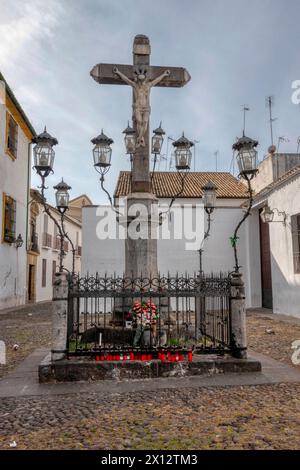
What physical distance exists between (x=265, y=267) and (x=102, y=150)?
1163 cm

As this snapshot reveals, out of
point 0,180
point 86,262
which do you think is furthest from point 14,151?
point 86,262

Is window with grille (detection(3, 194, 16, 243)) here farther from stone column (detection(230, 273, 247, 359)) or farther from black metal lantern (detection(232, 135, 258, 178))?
stone column (detection(230, 273, 247, 359))

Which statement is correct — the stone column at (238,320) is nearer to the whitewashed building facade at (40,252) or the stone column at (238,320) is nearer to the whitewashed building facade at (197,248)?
the whitewashed building facade at (197,248)

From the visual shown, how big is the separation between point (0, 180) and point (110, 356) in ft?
40.1

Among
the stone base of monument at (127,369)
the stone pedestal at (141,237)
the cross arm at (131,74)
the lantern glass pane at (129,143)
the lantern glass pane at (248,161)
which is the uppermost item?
the cross arm at (131,74)

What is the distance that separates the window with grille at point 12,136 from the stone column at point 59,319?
1255cm

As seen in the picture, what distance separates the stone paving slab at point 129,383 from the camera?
4148 millimetres

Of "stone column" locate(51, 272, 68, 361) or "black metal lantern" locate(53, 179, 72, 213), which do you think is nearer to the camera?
"stone column" locate(51, 272, 68, 361)

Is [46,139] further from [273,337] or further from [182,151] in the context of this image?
[273,337]

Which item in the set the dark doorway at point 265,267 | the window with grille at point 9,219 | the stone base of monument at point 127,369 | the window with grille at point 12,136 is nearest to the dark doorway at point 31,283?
the window with grille at point 9,219

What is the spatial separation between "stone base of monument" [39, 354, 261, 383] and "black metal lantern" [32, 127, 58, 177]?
302 cm

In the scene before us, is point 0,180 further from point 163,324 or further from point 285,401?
point 285,401

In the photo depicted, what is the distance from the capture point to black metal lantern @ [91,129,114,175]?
6602mm

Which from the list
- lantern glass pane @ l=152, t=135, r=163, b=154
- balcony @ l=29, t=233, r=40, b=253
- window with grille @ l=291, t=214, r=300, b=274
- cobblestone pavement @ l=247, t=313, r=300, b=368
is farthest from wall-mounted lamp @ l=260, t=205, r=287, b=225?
balcony @ l=29, t=233, r=40, b=253
